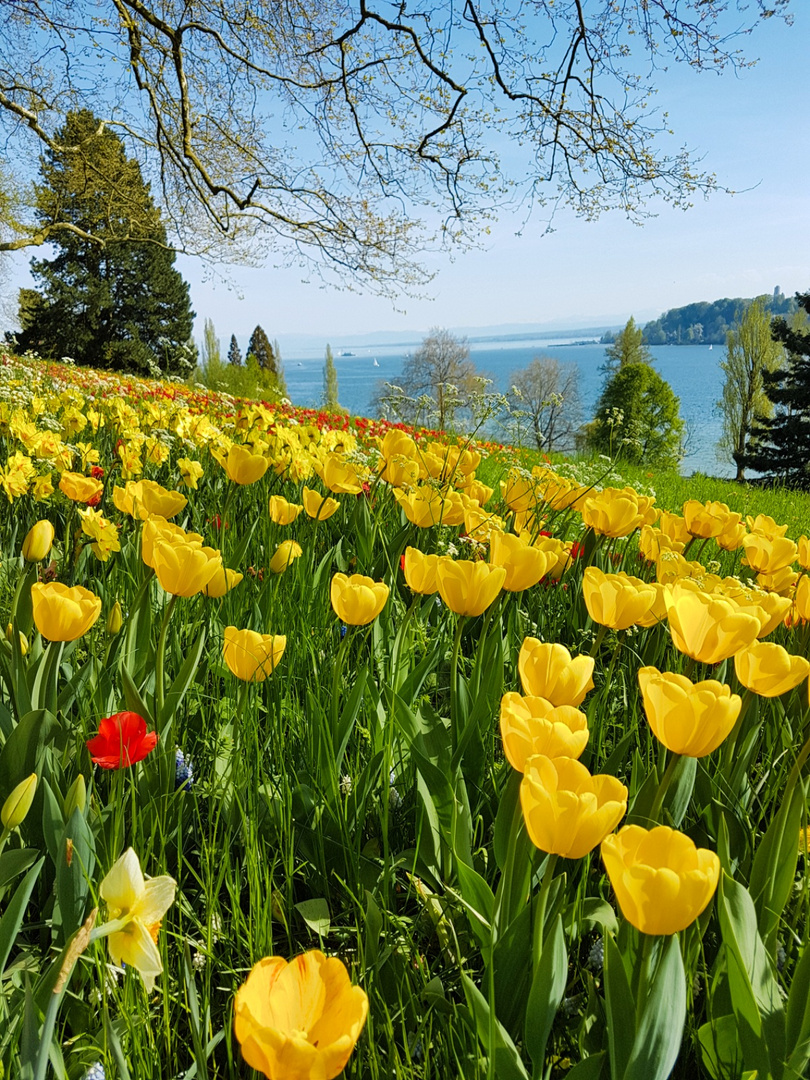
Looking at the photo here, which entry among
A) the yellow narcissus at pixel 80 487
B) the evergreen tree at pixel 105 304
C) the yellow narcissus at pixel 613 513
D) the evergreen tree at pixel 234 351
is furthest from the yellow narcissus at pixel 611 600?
the evergreen tree at pixel 234 351

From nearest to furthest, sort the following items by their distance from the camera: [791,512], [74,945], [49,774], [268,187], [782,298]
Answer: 1. [74,945]
2. [49,774]
3. [791,512]
4. [268,187]
5. [782,298]

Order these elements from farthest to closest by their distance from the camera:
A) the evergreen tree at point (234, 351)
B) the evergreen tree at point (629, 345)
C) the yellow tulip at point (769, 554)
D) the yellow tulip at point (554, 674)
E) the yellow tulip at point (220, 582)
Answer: the evergreen tree at point (234, 351)
the evergreen tree at point (629, 345)
the yellow tulip at point (769, 554)
the yellow tulip at point (220, 582)
the yellow tulip at point (554, 674)

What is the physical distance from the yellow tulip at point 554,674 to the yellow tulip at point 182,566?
0.61m

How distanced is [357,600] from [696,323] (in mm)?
197254

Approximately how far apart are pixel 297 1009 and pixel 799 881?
112 cm

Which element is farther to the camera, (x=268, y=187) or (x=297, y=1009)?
(x=268, y=187)

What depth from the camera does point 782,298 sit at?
149 meters

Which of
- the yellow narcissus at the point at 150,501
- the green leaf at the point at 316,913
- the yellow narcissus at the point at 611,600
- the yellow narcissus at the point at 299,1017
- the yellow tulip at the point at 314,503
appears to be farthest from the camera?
the yellow tulip at the point at 314,503

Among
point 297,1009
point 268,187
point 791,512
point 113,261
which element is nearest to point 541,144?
point 268,187

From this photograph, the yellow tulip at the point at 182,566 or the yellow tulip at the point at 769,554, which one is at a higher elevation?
the yellow tulip at the point at 182,566

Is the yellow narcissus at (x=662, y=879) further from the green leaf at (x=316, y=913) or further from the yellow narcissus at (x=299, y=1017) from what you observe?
the green leaf at (x=316, y=913)

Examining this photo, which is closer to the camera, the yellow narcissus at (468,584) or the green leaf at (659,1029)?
Answer: the green leaf at (659,1029)

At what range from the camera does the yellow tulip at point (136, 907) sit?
Result: 67 centimetres

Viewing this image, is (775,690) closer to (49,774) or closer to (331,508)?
(49,774)
